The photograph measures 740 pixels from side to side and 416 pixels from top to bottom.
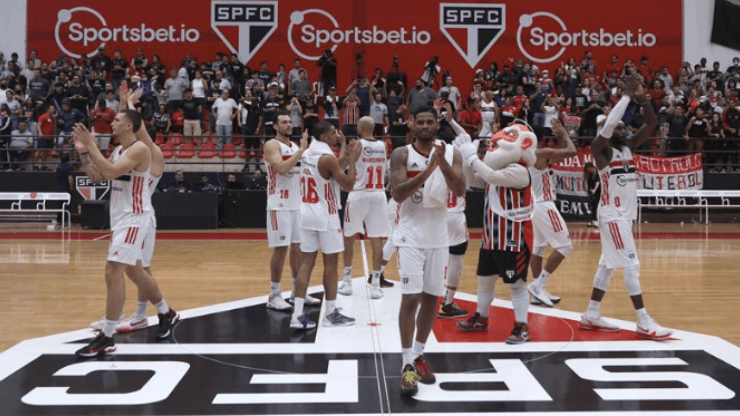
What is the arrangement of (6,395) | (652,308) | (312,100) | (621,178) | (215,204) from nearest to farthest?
(6,395)
(621,178)
(652,308)
(215,204)
(312,100)

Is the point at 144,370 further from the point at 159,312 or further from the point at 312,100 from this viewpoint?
the point at 312,100

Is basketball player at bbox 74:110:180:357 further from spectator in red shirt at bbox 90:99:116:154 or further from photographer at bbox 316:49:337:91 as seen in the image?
photographer at bbox 316:49:337:91

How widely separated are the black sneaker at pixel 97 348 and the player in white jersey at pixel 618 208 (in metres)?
4.66

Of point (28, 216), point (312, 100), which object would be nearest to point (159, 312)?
point (28, 216)

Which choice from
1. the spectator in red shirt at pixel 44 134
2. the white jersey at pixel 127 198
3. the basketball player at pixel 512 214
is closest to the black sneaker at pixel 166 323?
the white jersey at pixel 127 198

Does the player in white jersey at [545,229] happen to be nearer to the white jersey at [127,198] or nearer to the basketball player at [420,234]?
the basketball player at [420,234]

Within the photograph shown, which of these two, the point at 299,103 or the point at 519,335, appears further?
the point at 299,103

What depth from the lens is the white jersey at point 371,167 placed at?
9.32 m

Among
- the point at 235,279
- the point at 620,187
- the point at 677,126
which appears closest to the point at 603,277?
the point at 620,187

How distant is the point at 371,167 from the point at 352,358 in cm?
325

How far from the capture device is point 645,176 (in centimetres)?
2031

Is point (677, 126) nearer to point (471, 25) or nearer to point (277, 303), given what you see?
point (471, 25)

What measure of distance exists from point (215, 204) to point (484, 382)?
13.7 metres

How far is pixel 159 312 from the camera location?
760cm
